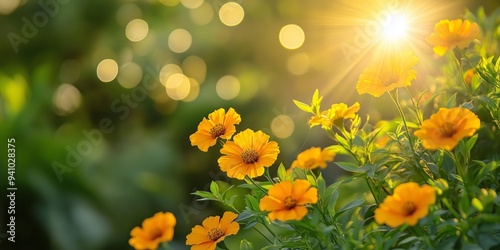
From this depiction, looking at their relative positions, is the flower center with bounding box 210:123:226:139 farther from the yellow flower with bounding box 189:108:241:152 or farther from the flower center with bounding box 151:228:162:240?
the flower center with bounding box 151:228:162:240

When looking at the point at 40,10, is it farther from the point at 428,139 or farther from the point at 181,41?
the point at 428,139

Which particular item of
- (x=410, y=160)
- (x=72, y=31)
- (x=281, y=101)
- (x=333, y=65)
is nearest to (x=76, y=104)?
(x=72, y=31)

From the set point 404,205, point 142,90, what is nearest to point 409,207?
point 404,205

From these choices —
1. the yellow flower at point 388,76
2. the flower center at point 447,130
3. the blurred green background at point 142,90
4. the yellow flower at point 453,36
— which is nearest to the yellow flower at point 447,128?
the flower center at point 447,130

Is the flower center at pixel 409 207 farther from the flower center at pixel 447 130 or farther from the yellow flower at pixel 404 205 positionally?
the flower center at pixel 447 130

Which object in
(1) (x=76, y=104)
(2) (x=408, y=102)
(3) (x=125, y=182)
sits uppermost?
(1) (x=76, y=104)

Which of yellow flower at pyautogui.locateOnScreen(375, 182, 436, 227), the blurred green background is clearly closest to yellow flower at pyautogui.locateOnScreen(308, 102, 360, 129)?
yellow flower at pyautogui.locateOnScreen(375, 182, 436, 227)
